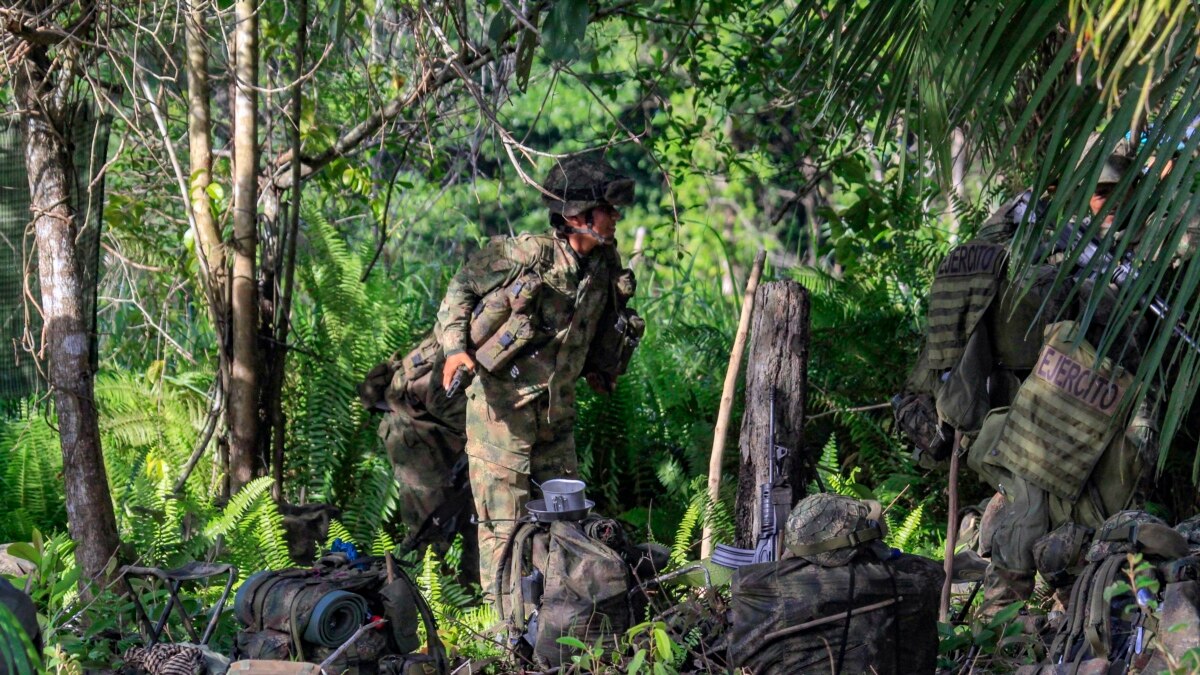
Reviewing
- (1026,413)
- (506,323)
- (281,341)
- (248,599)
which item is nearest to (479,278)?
(506,323)

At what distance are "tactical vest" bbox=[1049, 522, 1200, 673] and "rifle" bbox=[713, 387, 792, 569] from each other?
3.98ft

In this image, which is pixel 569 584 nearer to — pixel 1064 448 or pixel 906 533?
pixel 1064 448

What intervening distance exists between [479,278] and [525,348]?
0.38 m

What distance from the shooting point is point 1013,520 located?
5418 mm

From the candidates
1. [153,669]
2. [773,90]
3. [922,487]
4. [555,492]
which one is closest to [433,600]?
[555,492]

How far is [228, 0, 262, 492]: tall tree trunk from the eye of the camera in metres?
7.19

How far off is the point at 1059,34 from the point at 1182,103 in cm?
324

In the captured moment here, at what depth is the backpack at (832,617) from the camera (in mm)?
4074

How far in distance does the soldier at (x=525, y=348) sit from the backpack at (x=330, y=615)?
1916 mm

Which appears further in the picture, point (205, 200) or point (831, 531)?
point (205, 200)

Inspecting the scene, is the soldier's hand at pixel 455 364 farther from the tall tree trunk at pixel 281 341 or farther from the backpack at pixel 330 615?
the backpack at pixel 330 615

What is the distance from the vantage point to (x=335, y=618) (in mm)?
4191

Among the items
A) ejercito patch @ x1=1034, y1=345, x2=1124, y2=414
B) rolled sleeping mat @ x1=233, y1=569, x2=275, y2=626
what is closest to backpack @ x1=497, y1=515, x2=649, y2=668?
rolled sleeping mat @ x1=233, y1=569, x2=275, y2=626

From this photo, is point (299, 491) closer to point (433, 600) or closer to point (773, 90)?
point (433, 600)
